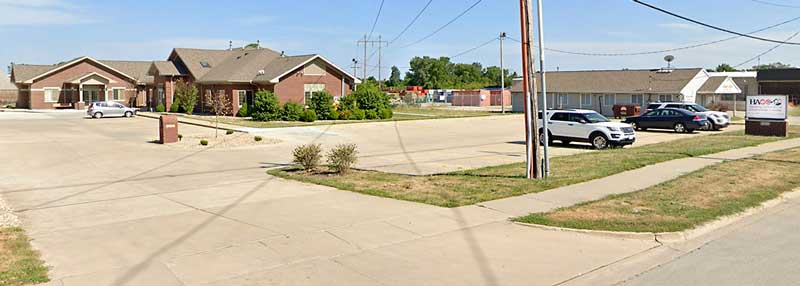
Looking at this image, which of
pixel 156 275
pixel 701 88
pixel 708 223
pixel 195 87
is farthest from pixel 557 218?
pixel 701 88

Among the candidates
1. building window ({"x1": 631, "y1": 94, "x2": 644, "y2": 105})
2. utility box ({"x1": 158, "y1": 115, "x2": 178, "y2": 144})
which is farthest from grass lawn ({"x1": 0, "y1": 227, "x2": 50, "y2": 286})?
building window ({"x1": 631, "y1": 94, "x2": 644, "y2": 105})

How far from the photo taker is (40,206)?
12758 mm

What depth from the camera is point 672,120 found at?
36469 mm

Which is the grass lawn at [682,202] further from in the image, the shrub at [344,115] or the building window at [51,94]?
the building window at [51,94]

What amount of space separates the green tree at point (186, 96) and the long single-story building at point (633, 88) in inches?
1199

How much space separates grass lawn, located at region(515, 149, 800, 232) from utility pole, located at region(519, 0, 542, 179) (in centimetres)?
272

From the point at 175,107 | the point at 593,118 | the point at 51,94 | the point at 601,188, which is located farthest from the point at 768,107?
the point at 51,94

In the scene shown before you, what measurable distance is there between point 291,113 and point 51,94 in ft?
121

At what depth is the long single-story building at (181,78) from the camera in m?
50.7

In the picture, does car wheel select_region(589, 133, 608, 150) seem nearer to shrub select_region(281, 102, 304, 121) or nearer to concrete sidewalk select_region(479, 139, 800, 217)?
concrete sidewalk select_region(479, 139, 800, 217)

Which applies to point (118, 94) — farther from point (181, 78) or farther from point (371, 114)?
point (371, 114)

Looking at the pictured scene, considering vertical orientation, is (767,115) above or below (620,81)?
below

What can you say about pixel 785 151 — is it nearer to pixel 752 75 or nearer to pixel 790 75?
pixel 790 75

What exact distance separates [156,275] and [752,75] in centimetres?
9189
